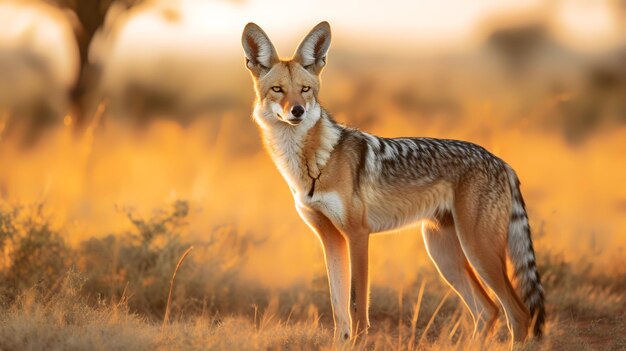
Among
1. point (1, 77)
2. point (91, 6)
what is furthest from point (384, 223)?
point (1, 77)

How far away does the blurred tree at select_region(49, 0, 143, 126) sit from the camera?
46.8ft

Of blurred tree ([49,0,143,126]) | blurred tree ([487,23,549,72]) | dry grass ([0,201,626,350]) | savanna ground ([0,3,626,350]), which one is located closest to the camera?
savanna ground ([0,3,626,350])

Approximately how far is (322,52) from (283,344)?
1.97m

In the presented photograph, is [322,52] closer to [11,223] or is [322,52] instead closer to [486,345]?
[486,345]

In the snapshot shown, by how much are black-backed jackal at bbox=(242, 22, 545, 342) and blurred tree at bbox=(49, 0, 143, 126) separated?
9200mm

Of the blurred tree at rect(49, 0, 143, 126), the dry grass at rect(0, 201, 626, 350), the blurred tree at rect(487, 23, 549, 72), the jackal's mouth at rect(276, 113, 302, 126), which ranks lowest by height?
the dry grass at rect(0, 201, 626, 350)

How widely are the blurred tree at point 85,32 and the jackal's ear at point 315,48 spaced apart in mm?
9202

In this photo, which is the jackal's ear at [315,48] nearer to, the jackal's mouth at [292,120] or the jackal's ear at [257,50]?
the jackal's ear at [257,50]

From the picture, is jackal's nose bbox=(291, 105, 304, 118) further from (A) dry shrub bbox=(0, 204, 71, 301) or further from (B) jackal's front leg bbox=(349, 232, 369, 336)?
(A) dry shrub bbox=(0, 204, 71, 301)

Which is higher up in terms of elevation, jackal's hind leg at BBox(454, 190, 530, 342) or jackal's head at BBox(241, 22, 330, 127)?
jackal's head at BBox(241, 22, 330, 127)

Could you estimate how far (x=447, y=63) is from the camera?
3212 centimetres

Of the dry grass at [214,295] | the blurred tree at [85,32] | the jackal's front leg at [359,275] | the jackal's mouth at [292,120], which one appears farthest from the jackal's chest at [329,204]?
the blurred tree at [85,32]

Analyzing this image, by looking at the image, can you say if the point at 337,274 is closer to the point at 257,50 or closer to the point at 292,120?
the point at 292,120

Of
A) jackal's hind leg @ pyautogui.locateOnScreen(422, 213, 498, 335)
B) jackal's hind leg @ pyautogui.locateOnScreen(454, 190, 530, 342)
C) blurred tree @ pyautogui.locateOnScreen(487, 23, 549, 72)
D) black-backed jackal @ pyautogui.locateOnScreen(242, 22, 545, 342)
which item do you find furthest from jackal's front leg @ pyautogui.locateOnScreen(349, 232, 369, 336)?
blurred tree @ pyautogui.locateOnScreen(487, 23, 549, 72)
